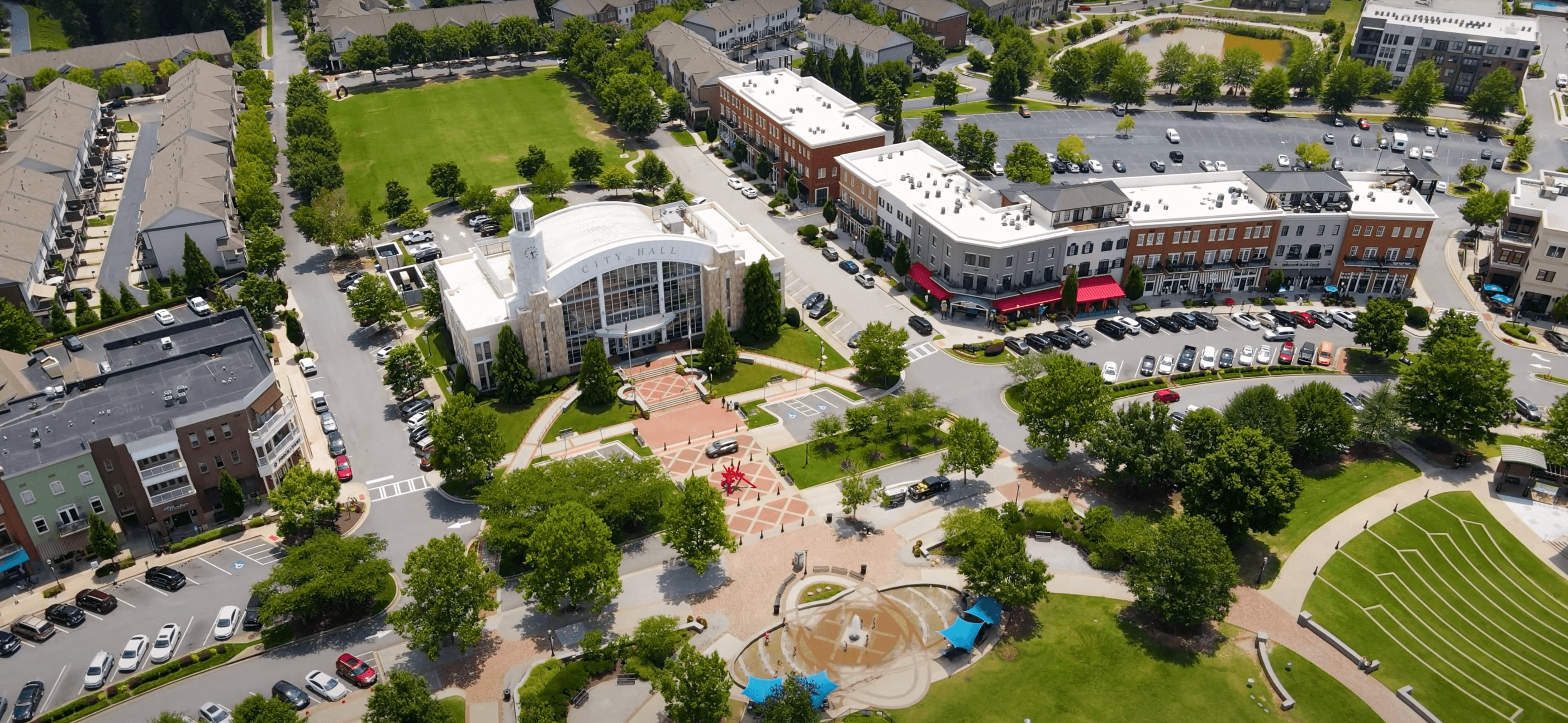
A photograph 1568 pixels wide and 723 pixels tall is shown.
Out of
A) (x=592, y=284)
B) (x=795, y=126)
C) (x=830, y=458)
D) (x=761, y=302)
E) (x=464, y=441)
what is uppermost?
(x=795, y=126)

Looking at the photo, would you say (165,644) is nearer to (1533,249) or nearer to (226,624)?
(226,624)

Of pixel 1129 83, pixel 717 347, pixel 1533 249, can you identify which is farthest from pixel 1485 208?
pixel 717 347

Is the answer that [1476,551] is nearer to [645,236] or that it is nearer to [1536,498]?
[1536,498]

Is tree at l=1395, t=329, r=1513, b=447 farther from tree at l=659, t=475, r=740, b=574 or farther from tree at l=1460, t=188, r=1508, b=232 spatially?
tree at l=659, t=475, r=740, b=574

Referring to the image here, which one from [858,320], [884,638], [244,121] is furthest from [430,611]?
[244,121]

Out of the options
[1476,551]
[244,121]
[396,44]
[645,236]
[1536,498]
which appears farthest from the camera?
[396,44]
